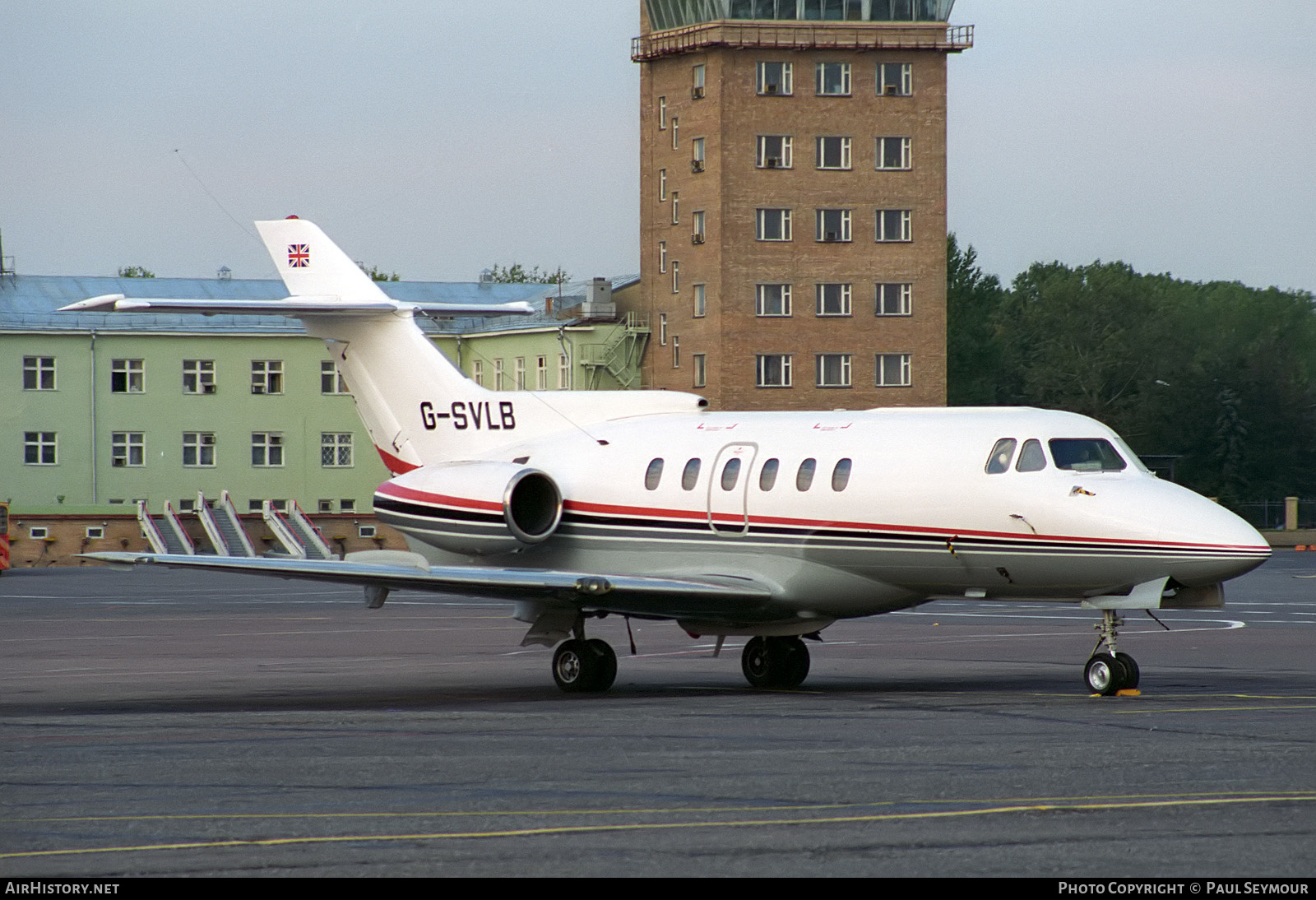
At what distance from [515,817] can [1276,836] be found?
4325 mm

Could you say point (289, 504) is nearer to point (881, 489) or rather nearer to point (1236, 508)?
point (1236, 508)

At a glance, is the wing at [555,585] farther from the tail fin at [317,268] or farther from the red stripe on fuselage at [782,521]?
the tail fin at [317,268]

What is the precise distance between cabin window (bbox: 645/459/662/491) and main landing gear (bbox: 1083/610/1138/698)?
5.55m

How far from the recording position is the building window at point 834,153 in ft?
284

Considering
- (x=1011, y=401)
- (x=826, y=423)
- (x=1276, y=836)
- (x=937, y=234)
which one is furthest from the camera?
(x=1011, y=401)

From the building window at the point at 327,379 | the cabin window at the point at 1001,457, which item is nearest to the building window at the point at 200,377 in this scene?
the building window at the point at 327,379

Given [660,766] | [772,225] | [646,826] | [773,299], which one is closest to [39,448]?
[773,299]

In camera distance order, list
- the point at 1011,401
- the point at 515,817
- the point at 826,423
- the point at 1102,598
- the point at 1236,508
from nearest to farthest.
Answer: the point at 515,817 → the point at 1102,598 → the point at 826,423 → the point at 1236,508 → the point at 1011,401

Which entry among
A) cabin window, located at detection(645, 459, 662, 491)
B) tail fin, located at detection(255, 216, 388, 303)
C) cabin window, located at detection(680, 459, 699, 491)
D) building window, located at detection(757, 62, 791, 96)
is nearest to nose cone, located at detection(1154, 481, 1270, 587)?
cabin window, located at detection(680, 459, 699, 491)

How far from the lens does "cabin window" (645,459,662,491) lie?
22188 mm

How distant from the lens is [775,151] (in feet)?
281

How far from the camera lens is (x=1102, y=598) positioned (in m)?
19.2

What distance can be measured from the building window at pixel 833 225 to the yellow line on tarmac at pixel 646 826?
249 feet

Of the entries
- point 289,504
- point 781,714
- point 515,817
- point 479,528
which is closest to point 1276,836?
point 515,817
